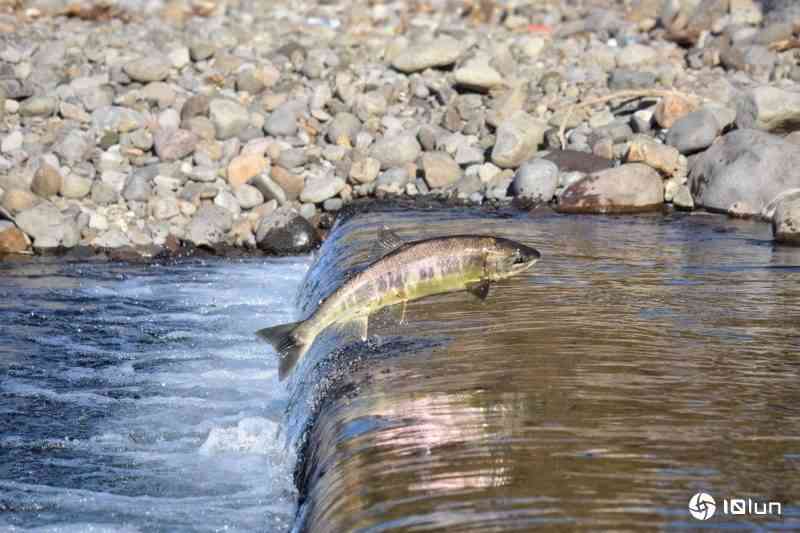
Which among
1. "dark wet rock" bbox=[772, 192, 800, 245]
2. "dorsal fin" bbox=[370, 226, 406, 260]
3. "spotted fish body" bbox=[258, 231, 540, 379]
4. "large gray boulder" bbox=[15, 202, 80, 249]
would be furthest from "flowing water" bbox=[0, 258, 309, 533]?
"dark wet rock" bbox=[772, 192, 800, 245]

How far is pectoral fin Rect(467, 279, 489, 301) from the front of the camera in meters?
5.30

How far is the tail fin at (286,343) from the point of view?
17.8ft

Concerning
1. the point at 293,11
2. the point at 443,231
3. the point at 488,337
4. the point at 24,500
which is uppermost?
the point at 293,11

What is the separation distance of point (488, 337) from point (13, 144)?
9660 mm

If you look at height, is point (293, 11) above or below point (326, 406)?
above

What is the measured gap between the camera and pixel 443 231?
10062 mm

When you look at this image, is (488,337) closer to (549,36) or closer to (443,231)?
(443,231)

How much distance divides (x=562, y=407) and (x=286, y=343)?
1361mm

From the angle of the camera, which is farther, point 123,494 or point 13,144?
point 13,144

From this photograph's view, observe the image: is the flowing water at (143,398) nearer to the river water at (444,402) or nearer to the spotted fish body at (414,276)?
the river water at (444,402)

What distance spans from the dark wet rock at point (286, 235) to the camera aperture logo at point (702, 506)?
346 inches

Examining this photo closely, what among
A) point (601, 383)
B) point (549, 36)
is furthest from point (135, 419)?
point (549, 36)

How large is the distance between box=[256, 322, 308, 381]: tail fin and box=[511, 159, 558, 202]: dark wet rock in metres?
7.51

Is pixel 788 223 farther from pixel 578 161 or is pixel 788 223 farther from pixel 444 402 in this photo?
pixel 444 402
